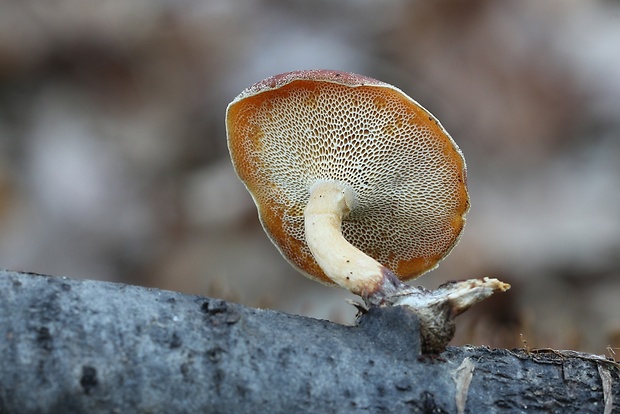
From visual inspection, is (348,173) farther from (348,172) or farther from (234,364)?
(234,364)

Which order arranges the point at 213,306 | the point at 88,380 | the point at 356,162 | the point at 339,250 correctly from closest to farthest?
the point at 88,380 → the point at 213,306 → the point at 339,250 → the point at 356,162

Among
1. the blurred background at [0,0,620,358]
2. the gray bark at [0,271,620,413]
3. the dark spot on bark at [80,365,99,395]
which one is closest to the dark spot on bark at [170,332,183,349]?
the gray bark at [0,271,620,413]

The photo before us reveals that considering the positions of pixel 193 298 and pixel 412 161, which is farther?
pixel 412 161

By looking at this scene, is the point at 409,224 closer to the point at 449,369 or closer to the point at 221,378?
the point at 449,369

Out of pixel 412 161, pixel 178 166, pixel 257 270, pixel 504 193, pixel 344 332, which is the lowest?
pixel 344 332

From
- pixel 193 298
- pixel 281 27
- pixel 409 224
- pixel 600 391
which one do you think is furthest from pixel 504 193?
pixel 193 298

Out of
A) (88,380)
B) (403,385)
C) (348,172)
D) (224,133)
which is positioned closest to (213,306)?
(88,380)

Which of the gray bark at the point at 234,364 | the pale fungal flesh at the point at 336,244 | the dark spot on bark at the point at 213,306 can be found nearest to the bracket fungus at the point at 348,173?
the pale fungal flesh at the point at 336,244
